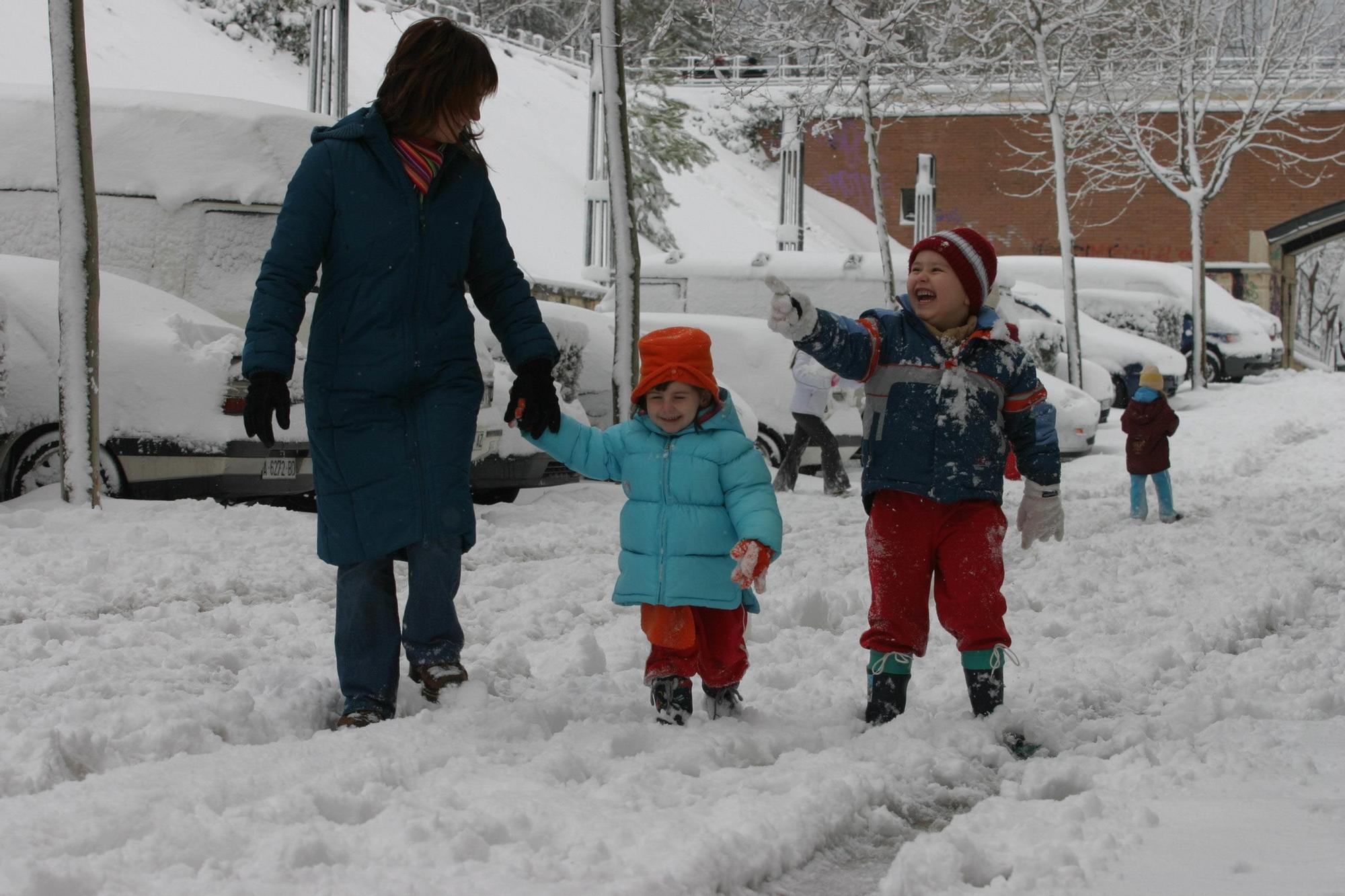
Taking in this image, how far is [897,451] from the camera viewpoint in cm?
436

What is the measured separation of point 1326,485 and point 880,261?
8.19 metres

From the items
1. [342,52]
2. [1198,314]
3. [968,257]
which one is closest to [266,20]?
[1198,314]

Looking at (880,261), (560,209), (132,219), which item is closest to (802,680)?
(132,219)

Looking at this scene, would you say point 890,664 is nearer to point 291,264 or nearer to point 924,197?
point 291,264

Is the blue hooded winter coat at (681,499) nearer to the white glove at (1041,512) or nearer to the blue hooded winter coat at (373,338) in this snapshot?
the blue hooded winter coat at (373,338)

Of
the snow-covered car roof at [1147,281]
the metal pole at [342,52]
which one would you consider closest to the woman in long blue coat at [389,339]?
the metal pole at [342,52]

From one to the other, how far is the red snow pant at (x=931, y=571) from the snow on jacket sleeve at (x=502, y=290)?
1.12 m

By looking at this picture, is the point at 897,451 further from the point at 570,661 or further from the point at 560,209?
the point at 560,209

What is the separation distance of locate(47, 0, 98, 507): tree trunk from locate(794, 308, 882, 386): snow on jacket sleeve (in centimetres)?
442

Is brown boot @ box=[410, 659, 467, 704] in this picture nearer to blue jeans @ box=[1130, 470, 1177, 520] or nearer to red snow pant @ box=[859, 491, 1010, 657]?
red snow pant @ box=[859, 491, 1010, 657]

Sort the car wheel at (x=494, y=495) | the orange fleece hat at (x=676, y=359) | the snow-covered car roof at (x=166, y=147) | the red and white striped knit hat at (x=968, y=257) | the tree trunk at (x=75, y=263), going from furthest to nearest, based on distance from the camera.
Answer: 1. the car wheel at (x=494, y=495)
2. the snow-covered car roof at (x=166, y=147)
3. the tree trunk at (x=75, y=263)
4. the red and white striped knit hat at (x=968, y=257)
5. the orange fleece hat at (x=676, y=359)

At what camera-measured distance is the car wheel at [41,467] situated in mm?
7754

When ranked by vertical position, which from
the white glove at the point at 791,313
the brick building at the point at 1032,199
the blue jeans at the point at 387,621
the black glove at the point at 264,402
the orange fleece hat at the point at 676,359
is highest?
the brick building at the point at 1032,199

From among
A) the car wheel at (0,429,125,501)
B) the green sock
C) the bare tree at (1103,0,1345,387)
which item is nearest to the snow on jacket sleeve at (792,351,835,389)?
the car wheel at (0,429,125,501)
